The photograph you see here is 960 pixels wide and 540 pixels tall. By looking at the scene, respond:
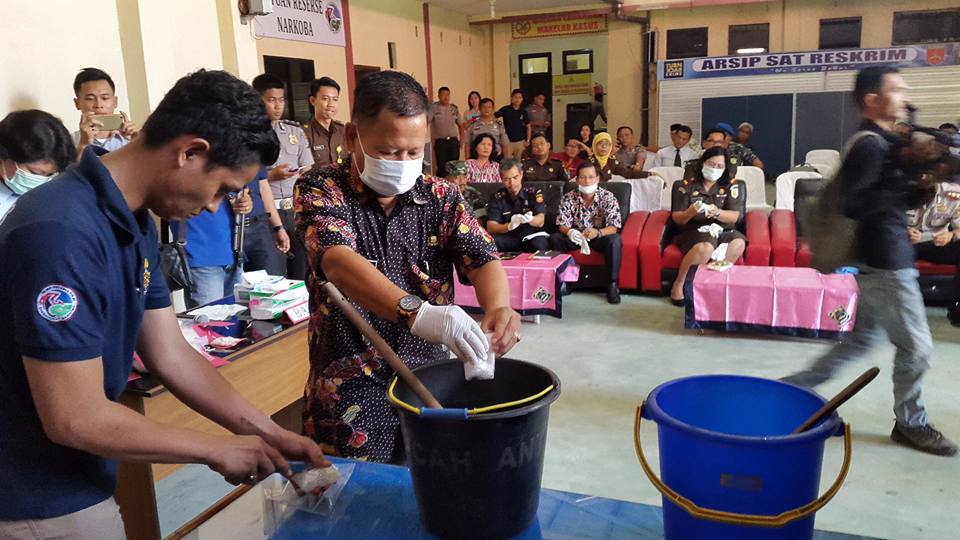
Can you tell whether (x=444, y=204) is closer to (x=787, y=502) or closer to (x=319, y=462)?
(x=319, y=462)

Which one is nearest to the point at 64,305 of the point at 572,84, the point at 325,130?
the point at 325,130

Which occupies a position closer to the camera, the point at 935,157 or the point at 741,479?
the point at 741,479

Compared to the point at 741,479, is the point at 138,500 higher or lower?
lower

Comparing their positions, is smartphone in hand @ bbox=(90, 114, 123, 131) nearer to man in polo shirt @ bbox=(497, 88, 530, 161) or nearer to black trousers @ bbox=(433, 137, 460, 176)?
black trousers @ bbox=(433, 137, 460, 176)

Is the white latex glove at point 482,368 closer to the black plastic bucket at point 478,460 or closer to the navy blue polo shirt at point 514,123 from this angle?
the black plastic bucket at point 478,460

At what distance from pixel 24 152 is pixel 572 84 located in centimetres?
1147

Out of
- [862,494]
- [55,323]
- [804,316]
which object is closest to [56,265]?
[55,323]

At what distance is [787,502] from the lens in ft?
3.07

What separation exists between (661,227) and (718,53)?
7.46m

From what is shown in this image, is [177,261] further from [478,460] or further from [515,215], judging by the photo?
[515,215]

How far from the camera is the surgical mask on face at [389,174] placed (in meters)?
1.41

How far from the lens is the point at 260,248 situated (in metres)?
3.66

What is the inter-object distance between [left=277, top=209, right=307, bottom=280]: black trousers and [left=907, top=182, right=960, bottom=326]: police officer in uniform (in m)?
3.88

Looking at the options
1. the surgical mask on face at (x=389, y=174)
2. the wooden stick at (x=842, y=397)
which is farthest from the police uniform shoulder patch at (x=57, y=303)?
the wooden stick at (x=842, y=397)
